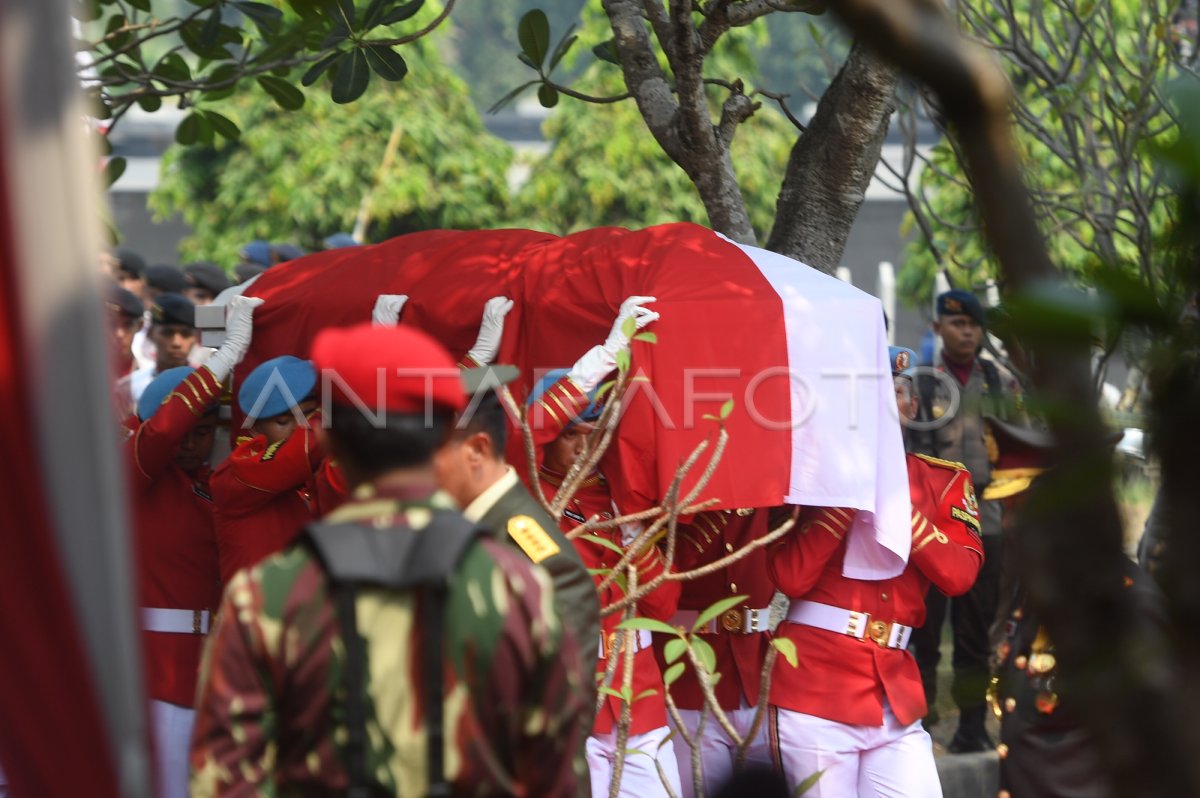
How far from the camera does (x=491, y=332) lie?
4164mm

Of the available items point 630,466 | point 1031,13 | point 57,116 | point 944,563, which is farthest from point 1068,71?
point 57,116

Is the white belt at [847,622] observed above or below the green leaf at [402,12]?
below

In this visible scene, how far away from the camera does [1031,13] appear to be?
21.6ft

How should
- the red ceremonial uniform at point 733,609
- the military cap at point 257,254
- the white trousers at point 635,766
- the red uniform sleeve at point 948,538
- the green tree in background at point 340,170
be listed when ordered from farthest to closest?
the green tree in background at point 340,170, the military cap at point 257,254, the red ceremonial uniform at point 733,609, the red uniform sleeve at point 948,538, the white trousers at point 635,766

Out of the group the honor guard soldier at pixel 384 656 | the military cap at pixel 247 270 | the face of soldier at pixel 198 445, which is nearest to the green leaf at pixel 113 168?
the military cap at pixel 247 270

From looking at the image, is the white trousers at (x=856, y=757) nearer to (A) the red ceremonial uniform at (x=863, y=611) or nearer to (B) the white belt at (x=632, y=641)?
(A) the red ceremonial uniform at (x=863, y=611)

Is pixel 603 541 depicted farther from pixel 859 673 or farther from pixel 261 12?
pixel 261 12

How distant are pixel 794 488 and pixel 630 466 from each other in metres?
0.43

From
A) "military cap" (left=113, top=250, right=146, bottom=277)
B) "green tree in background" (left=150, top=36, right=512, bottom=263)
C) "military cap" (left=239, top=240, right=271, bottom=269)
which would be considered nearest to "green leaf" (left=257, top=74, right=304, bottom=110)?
"military cap" (left=239, top=240, right=271, bottom=269)

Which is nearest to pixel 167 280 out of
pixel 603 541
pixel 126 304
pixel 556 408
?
pixel 126 304

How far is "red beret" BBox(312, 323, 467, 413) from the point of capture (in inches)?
86.7

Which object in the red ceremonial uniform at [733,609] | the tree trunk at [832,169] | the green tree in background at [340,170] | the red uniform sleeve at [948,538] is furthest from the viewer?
the green tree in background at [340,170]

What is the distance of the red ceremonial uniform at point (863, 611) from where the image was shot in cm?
431

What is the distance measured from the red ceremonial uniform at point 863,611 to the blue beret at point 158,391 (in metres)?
1.89
